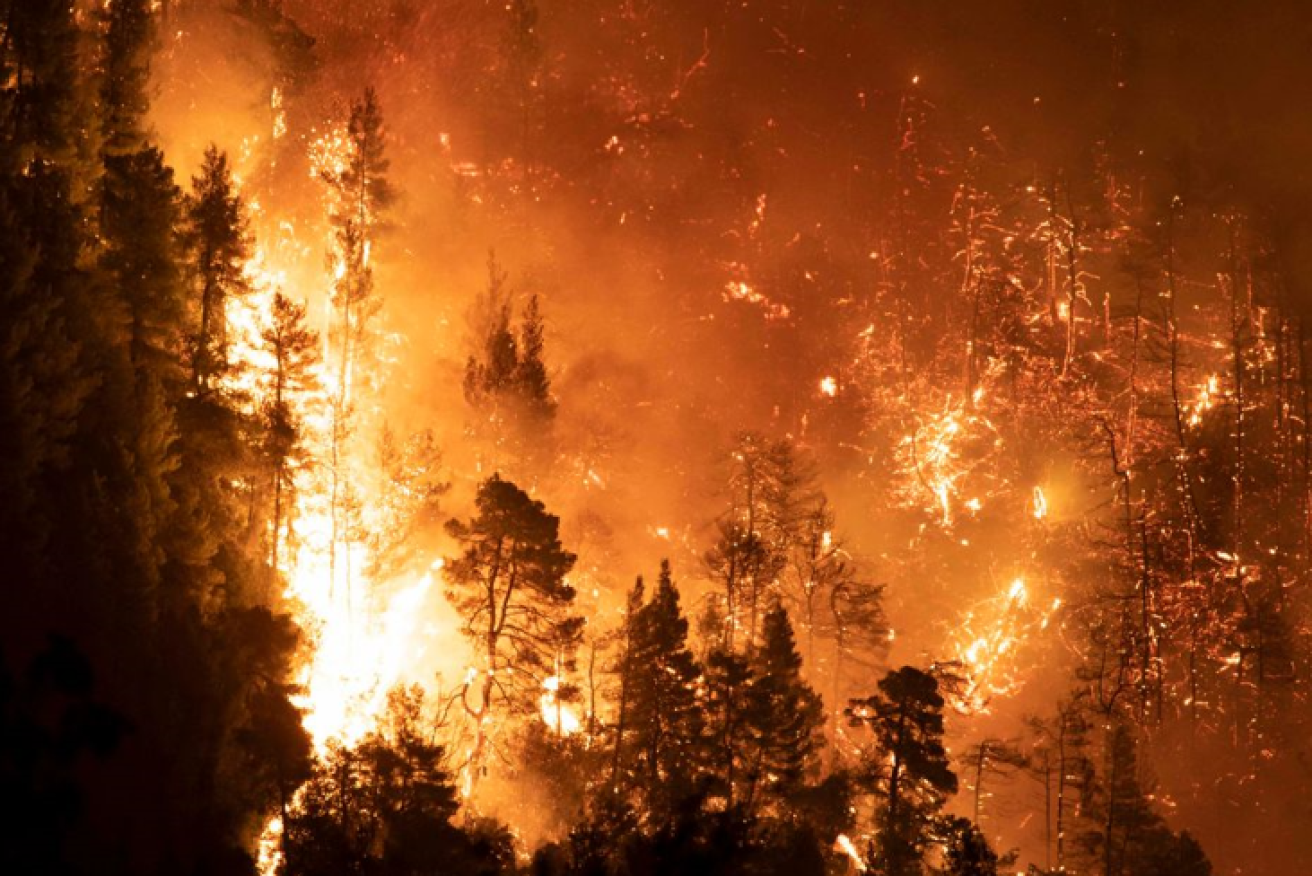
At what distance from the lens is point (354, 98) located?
63.4 meters

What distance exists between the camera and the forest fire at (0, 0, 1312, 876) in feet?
87.6

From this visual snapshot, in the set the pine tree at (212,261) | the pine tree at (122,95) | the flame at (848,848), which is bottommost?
the flame at (848,848)

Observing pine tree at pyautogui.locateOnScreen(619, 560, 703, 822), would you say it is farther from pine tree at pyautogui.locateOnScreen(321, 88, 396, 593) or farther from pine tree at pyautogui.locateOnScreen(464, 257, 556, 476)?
pine tree at pyautogui.locateOnScreen(321, 88, 396, 593)

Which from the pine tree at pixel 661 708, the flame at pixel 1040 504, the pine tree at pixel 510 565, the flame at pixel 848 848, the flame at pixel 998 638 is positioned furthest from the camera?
the flame at pixel 1040 504

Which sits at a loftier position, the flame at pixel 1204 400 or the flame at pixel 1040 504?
the flame at pixel 1204 400

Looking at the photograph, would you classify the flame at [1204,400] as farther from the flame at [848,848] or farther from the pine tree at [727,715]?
the pine tree at [727,715]

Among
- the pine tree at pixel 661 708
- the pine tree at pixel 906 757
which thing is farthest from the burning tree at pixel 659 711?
the pine tree at pixel 906 757

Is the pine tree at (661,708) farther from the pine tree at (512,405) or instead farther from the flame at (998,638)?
the flame at (998,638)

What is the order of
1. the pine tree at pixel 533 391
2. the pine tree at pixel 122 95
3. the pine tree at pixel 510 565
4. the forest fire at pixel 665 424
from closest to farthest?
the forest fire at pixel 665 424 → the pine tree at pixel 510 565 → the pine tree at pixel 122 95 → the pine tree at pixel 533 391

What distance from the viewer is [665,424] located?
61.0m

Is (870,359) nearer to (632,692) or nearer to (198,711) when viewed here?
(632,692)

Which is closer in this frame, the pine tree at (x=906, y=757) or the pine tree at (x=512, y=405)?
the pine tree at (x=906, y=757)

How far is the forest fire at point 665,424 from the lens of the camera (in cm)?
2670

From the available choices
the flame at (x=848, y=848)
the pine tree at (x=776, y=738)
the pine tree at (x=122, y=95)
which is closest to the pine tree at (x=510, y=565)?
the pine tree at (x=776, y=738)
